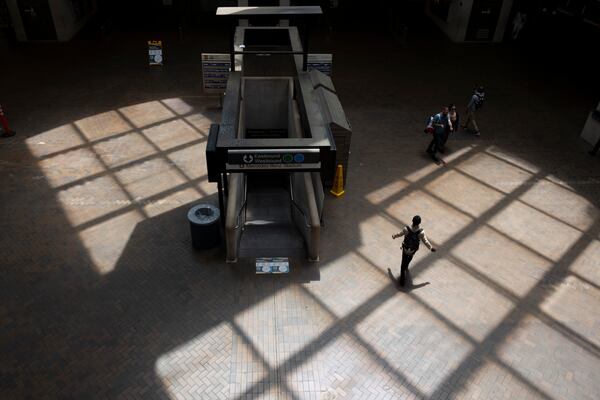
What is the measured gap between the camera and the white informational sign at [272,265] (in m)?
9.00

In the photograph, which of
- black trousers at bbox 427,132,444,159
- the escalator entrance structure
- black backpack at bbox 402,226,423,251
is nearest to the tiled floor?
black trousers at bbox 427,132,444,159

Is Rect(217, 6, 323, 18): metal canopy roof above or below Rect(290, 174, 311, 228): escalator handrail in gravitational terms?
above

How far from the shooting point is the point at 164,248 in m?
9.48

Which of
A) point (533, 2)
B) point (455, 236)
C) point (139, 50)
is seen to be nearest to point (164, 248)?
point (455, 236)

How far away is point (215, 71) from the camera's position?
50.0 ft

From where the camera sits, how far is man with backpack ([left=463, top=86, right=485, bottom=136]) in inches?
540

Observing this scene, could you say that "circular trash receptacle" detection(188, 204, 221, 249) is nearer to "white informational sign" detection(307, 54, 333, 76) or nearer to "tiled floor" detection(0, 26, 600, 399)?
"tiled floor" detection(0, 26, 600, 399)

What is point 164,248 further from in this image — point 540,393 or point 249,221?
point 540,393

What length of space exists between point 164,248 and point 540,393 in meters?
7.23

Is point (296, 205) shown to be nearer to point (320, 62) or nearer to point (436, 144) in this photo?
point (436, 144)

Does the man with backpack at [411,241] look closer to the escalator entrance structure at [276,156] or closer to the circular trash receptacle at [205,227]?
the escalator entrance structure at [276,156]

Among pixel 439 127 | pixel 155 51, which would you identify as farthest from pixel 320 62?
pixel 155 51

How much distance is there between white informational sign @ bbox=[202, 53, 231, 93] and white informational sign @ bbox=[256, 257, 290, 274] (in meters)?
8.18

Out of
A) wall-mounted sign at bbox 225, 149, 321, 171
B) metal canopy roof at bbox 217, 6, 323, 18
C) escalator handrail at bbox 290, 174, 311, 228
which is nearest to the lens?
wall-mounted sign at bbox 225, 149, 321, 171
